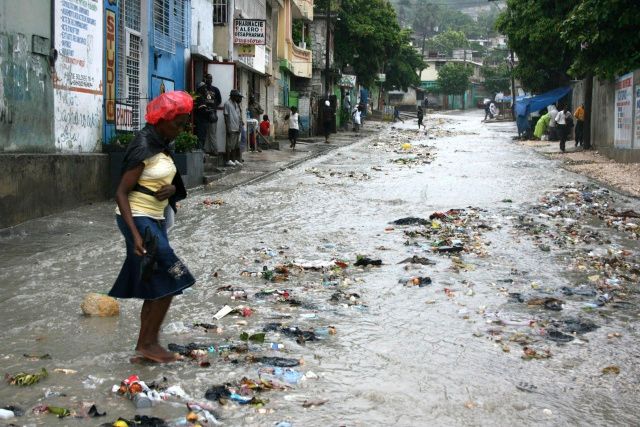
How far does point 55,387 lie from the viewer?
4.41 meters

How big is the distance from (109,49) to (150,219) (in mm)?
9320

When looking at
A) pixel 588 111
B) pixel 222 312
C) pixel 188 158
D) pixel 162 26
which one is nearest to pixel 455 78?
pixel 588 111

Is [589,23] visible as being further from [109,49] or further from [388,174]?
[109,49]

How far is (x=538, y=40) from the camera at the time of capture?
102ft

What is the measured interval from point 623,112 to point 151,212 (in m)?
19.7

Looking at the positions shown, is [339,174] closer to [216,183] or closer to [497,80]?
[216,183]

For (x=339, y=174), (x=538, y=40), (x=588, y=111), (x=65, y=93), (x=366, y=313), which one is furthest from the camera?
(x=538, y=40)

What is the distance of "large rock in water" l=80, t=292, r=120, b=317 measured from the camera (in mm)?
6008

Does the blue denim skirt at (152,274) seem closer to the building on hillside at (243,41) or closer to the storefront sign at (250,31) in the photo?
the building on hillside at (243,41)

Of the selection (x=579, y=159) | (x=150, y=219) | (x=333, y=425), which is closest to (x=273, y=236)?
(x=150, y=219)

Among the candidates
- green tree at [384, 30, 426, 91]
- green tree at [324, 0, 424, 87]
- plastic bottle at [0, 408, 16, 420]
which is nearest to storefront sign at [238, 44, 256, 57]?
plastic bottle at [0, 408, 16, 420]

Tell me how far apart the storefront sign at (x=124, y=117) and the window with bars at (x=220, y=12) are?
8396 millimetres

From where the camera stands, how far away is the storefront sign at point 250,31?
70.1 feet

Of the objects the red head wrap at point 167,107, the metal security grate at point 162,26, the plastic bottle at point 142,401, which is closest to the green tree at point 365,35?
the metal security grate at point 162,26
